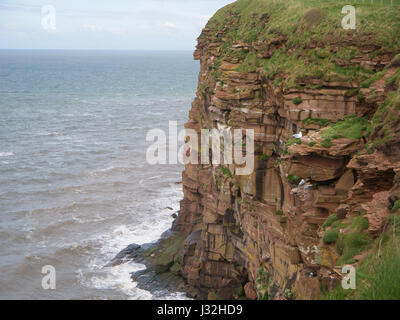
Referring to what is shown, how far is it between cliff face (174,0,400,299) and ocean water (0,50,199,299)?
7002 mm

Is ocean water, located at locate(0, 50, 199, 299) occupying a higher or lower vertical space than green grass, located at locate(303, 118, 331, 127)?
lower

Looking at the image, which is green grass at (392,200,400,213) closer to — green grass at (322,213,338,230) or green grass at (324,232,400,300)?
green grass at (324,232,400,300)

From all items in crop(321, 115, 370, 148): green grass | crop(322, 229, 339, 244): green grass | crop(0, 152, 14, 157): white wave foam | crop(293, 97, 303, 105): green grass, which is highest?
crop(293, 97, 303, 105): green grass

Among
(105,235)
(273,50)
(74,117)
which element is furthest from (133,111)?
(273,50)

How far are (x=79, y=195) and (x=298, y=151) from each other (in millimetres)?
38296

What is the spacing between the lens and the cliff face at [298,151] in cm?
1809

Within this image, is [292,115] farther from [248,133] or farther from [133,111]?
[133,111]

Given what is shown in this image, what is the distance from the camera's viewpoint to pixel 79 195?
176 feet

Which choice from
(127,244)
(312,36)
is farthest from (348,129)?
(127,244)

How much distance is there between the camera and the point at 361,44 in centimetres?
2306

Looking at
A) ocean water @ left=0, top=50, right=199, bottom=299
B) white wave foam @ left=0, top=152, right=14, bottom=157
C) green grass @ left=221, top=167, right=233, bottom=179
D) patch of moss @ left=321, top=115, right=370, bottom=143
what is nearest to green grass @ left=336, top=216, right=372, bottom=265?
patch of moss @ left=321, top=115, right=370, bottom=143

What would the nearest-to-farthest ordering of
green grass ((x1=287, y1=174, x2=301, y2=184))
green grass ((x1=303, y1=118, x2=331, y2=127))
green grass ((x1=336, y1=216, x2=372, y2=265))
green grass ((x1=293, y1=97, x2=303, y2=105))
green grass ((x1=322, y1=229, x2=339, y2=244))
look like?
green grass ((x1=336, y1=216, x2=372, y2=265)) → green grass ((x1=322, y1=229, x2=339, y2=244)) → green grass ((x1=287, y1=174, x2=301, y2=184)) → green grass ((x1=303, y1=118, x2=331, y2=127)) → green grass ((x1=293, y1=97, x2=303, y2=105))

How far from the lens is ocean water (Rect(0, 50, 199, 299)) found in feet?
124

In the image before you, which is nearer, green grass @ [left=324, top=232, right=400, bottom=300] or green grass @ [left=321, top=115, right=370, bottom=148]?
green grass @ [left=324, top=232, right=400, bottom=300]
